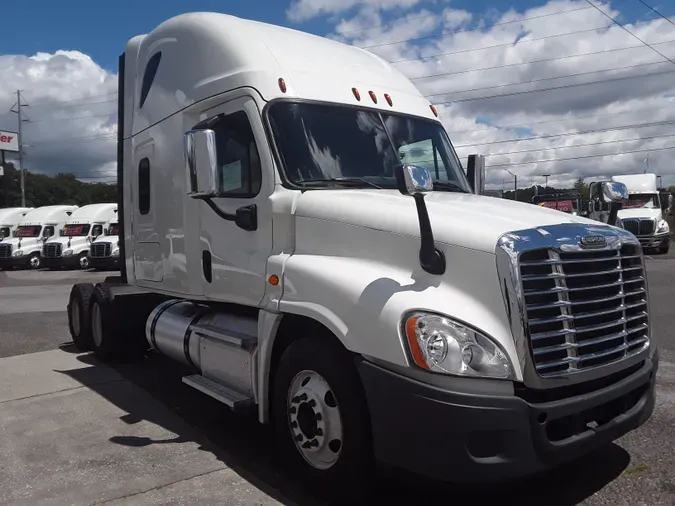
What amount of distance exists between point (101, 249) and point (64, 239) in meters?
3.99

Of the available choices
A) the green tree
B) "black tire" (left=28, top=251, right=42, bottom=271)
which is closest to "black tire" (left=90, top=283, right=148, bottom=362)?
"black tire" (left=28, top=251, right=42, bottom=271)

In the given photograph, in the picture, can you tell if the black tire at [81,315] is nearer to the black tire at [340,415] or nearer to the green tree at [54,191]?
the black tire at [340,415]

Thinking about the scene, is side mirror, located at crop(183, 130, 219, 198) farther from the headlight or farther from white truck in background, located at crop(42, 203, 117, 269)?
white truck in background, located at crop(42, 203, 117, 269)

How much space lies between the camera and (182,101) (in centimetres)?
566

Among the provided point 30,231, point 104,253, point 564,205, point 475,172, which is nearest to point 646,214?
point 564,205

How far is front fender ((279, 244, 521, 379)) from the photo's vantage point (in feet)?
10.9

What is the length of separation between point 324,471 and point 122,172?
4.81 meters

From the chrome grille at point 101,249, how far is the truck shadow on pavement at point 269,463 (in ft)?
64.9

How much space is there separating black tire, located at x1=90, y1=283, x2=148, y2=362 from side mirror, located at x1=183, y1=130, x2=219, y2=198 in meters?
3.51

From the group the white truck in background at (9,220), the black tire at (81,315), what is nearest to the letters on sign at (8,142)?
the white truck in background at (9,220)

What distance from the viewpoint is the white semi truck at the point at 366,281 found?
326cm

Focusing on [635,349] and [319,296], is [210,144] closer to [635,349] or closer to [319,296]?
[319,296]

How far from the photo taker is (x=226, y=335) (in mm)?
4969

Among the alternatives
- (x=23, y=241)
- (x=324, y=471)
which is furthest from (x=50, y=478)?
(x=23, y=241)
